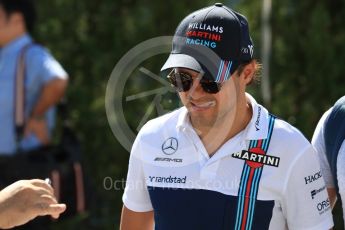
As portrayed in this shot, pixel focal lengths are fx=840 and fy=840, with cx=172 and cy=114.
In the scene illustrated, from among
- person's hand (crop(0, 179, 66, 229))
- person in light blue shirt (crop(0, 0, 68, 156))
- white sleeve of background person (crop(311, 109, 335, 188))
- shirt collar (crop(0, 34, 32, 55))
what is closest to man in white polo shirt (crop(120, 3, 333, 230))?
white sleeve of background person (crop(311, 109, 335, 188))

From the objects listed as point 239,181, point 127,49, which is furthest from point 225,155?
point 127,49

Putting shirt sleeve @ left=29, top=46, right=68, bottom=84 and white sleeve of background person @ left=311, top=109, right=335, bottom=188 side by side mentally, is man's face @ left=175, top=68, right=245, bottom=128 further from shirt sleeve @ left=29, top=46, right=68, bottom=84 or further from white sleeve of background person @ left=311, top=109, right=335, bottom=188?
shirt sleeve @ left=29, top=46, right=68, bottom=84

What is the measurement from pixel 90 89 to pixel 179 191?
299 cm

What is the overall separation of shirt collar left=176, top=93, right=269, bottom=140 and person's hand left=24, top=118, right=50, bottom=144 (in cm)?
213

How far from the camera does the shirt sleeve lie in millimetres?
5250

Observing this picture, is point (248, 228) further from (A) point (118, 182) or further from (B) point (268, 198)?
(A) point (118, 182)

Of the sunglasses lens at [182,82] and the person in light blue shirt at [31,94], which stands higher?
the sunglasses lens at [182,82]

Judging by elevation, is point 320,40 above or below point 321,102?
above

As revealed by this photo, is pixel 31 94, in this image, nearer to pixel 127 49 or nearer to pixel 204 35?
pixel 127 49

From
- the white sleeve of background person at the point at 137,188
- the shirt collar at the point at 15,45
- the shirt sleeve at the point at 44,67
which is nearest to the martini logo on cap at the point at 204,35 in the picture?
the white sleeve of background person at the point at 137,188

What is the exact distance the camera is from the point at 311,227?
3061 mm

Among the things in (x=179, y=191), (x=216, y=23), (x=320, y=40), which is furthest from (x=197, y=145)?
(x=320, y=40)

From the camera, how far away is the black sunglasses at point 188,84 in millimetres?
3082

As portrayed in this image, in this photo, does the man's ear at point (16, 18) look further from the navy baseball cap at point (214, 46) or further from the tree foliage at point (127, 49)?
the navy baseball cap at point (214, 46)
